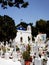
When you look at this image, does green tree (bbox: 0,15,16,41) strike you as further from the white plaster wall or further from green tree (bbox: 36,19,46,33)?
green tree (bbox: 36,19,46,33)

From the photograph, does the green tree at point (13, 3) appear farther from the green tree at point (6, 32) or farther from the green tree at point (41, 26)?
the green tree at point (41, 26)

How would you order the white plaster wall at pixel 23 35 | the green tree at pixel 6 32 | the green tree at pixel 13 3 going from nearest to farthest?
the green tree at pixel 13 3, the green tree at pixel 6 32, the white plaster wall at pixel 23 35

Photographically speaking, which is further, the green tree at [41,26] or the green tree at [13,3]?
the green tree at [41,26]

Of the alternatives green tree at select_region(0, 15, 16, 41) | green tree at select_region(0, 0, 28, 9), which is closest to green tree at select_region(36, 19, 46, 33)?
green tree at select_region(0, 15, 16, 41)

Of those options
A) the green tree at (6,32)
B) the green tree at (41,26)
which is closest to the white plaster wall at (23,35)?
the green tree at (6,32)

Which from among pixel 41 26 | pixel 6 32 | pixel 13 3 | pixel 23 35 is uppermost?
pixel 41 26

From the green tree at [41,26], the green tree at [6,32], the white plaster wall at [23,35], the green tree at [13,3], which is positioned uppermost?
the green tree at [41,26]

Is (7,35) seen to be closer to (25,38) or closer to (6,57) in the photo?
(25,38)

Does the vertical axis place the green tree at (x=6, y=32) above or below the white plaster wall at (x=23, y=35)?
below

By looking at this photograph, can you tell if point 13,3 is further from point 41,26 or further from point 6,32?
point 41,26

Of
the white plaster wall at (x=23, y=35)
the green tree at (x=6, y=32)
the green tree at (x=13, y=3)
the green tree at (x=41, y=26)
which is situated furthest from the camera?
the green tree at (x=41, y=26)

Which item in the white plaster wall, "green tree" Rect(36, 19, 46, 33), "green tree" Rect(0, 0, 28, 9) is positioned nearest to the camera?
"green tree" Rect(0, 0, 28, 9)

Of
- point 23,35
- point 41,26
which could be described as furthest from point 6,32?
point 41,26

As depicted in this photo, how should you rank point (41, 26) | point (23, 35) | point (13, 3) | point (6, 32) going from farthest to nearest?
point (41, 26), point (23, 35), point (6, 32), point (13, 3)
